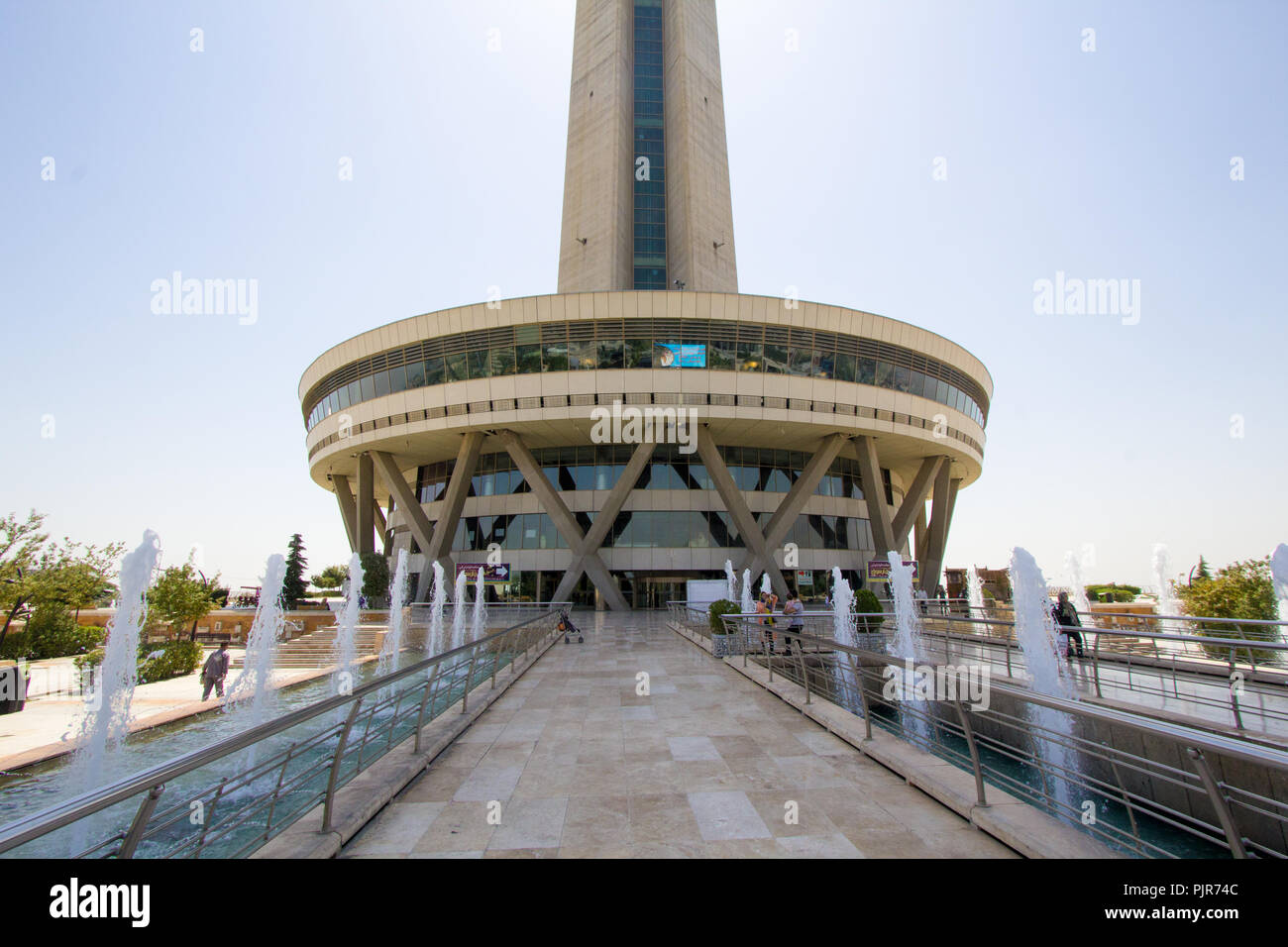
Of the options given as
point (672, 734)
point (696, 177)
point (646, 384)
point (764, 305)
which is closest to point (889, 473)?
point (764, 305)

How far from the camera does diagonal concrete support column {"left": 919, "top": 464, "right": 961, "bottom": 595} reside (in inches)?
1555

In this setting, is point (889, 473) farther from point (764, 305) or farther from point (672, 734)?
point (672, 734)

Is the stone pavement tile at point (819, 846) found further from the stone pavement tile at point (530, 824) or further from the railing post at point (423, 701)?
the railing post at point (423, 701)

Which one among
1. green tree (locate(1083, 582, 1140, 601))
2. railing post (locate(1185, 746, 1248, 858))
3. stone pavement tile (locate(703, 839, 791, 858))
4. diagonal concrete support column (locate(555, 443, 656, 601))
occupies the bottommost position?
green tree (locate(1083, 582, 1140, 601))

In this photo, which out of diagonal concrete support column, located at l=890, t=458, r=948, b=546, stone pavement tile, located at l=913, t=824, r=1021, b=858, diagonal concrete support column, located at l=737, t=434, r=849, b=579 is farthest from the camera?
diagonal concrete support column, located at l=890, t=458, r=948, b=546

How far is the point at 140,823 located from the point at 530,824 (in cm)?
258

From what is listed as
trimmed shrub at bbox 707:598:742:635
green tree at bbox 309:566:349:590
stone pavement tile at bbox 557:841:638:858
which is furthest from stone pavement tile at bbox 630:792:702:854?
green tree at bbox 309:566:349:590

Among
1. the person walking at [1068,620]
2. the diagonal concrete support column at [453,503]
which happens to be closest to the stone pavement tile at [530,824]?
the person walking at [1068,620]

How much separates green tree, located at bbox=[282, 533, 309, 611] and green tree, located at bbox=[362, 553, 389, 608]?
6.48 metres

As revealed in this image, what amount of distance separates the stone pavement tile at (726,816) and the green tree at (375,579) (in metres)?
33.6

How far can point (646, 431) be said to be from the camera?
33.0 meters

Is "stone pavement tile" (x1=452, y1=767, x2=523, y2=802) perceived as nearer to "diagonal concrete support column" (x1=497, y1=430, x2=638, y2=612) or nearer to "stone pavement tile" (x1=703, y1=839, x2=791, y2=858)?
"stone pavement tile" (x1=703, y1=839, x2=791, y2=858)

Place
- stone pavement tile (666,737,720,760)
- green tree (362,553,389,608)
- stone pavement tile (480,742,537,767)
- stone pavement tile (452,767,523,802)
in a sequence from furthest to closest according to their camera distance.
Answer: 1. green tree (362,553,389,608)
2. stone pavement tile (666,737,720,760)
3. stone pavement tile (480,742,537,767)
4. stone pavement tile (452,767,523,802)
